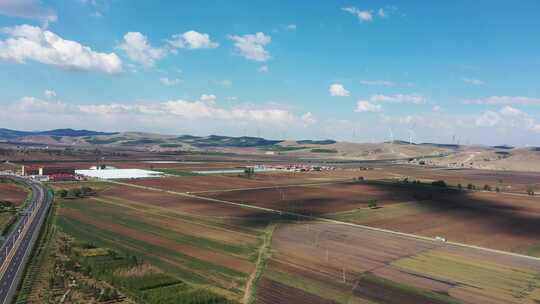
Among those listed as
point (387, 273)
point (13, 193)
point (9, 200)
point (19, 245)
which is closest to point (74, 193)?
point (9, 200)

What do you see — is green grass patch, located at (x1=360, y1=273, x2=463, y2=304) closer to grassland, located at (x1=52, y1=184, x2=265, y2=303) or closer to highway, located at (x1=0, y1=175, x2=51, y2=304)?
grassland, located at (x1=52, y1=184, x2=265, y2=303)

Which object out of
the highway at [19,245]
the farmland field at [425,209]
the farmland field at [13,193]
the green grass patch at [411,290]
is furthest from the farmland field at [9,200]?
the green grass patch at [411,290]

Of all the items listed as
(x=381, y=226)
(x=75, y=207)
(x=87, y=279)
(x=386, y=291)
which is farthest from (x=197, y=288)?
(x=75, y=207)

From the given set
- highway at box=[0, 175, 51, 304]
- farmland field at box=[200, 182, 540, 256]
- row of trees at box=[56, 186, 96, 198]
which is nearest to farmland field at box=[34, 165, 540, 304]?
farmland field at box=[200, 182, 540, 256]

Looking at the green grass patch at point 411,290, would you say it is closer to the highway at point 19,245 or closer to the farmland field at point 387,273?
the farmland field at point 387,273

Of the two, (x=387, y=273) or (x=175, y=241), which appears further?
(x=175, y=241)

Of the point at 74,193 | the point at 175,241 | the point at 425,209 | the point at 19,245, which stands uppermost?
the point at 74,193

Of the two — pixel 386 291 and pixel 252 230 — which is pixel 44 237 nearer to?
pixel 252 230

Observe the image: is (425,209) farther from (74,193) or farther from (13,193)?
(13,193)
